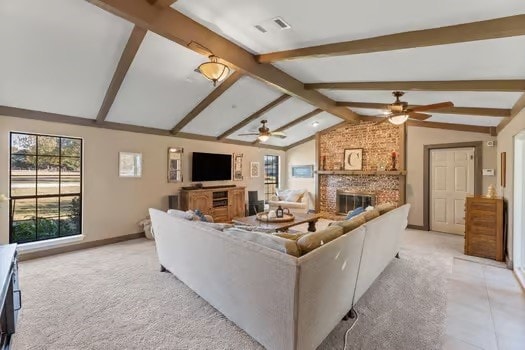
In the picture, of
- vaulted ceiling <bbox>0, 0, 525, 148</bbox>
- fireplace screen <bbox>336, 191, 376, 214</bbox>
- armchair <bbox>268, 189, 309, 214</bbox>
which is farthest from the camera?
armchair <bbox>268, 189, 309, 214</bbox>

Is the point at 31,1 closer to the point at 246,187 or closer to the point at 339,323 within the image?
the point at 339,323

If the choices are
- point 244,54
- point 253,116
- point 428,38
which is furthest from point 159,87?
point 428,38

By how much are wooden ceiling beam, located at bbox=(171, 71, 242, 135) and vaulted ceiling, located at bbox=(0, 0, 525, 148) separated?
0.09ft

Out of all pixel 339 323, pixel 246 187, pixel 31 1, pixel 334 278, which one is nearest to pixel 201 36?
pixel 31 1

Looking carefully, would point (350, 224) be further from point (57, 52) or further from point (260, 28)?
point (57, 52)

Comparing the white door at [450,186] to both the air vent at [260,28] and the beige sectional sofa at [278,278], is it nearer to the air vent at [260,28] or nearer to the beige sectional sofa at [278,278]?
the beige sectional sofa at [278,278]

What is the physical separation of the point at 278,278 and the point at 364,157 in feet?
22.5

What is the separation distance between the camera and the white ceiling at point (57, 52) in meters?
2.73

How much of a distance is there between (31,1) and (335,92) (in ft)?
15.8

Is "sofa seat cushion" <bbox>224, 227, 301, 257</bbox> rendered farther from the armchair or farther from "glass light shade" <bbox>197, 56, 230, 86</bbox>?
the armchair

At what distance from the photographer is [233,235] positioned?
2.39 meters

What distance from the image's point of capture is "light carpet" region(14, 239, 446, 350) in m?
2.26

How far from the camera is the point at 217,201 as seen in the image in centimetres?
695

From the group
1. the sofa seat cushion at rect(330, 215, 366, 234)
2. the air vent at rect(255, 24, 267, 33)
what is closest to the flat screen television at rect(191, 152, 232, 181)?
the air vent at rect(255, 24, 267, 33)
